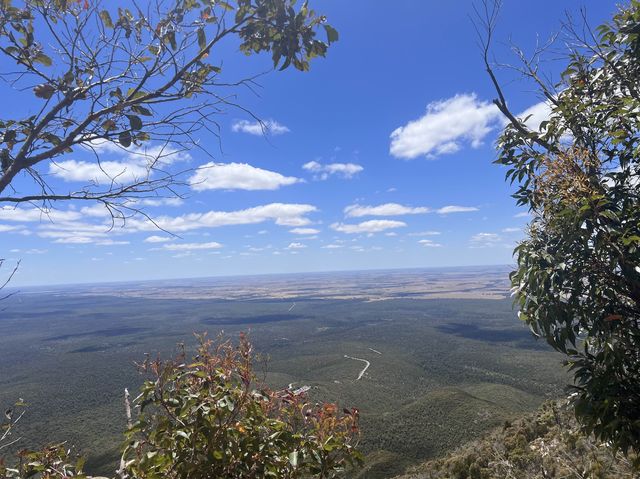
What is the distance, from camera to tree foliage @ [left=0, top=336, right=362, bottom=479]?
8.57 feet

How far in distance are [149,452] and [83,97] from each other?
2.68m

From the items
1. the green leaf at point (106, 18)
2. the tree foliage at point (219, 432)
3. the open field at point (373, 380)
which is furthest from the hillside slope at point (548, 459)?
the open field at point (373, 380)

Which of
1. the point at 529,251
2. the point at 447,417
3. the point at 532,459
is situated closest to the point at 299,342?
the point at 447,417

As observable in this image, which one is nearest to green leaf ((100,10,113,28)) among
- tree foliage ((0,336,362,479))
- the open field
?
tree foliage ((0,336,362,479))

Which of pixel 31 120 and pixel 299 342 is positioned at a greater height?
pixel 31 120

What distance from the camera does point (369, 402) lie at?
86.5m

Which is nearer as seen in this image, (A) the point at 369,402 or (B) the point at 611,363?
(B) the point at 611,363

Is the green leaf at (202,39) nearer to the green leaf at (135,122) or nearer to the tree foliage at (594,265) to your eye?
the green leaf at (135,122)

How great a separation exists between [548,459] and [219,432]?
16.7m

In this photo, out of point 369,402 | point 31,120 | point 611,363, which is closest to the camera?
point 31,120

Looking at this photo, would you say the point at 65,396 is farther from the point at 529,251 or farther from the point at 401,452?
the point at 529,251

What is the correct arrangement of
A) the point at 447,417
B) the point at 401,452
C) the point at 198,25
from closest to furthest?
the point at 198,25, the point at 401,452, the point at 447,417

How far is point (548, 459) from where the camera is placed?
49.0 ft

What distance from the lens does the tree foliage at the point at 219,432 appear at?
103 inches
